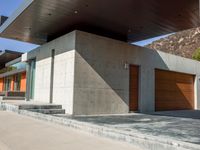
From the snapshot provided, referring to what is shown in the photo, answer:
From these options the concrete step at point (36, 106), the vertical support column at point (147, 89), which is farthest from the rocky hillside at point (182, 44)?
the concrete step at point (36, 106)

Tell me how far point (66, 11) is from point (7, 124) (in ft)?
17.0

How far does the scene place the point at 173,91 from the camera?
53.8 feet

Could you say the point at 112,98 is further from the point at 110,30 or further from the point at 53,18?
the point at 53,18

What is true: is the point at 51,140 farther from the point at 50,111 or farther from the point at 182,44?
the point at 182,44

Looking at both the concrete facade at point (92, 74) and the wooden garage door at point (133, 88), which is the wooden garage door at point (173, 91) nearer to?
the concrete facade at point (92, 74)

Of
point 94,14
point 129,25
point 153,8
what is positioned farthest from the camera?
point 129,25

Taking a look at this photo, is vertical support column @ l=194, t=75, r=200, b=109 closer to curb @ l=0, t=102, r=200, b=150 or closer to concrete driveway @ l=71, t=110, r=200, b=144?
concrete driveway @ l=71, t=110, r=200, b=144

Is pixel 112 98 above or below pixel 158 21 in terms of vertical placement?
below

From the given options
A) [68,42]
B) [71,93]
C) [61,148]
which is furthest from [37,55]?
[61,148]

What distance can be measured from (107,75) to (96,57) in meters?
1.11

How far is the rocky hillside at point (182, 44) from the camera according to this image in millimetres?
51006

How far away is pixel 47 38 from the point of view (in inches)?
592

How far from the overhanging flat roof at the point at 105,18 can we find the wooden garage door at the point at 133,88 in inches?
82.6

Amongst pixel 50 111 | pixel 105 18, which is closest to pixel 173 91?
pixel 105 18
